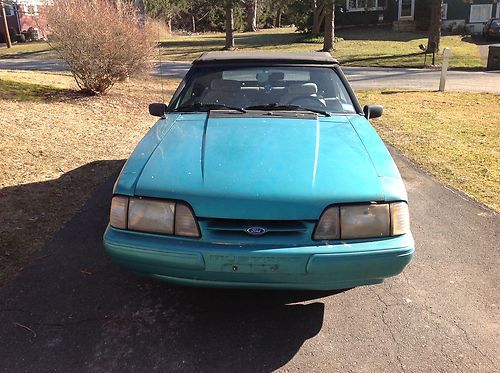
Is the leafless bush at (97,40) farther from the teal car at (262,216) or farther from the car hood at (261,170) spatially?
the teal car at (262,216)

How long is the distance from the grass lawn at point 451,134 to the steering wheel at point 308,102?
2.31 meters

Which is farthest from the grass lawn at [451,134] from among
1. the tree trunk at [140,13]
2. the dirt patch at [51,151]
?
the tree trunk at [140,13]

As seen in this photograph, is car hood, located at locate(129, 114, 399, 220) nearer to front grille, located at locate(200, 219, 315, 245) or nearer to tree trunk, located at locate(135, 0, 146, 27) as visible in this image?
front grille, located at locate(200, 219, 315, 245)

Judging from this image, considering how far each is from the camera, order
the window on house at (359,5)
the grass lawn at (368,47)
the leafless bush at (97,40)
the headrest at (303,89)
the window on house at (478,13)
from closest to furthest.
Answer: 1. the headrest at (303,89)
2. the leafless bush at (97,40)
3. the grass lawn at (368,47)
4. the window on house at (478,13)
5. the window on house at (359,5)

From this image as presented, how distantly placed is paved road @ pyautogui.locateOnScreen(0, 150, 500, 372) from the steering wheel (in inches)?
57.1

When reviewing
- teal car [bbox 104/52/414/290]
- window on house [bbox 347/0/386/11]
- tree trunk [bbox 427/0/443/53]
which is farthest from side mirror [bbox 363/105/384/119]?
window on house [bbox 347/0/386/11]

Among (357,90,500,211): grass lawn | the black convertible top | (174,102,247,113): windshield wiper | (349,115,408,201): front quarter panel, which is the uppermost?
the black convertible top

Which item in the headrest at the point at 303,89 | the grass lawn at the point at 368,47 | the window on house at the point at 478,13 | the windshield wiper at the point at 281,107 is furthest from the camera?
the window on house at the point at 478,13

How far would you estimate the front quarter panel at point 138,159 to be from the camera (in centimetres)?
272

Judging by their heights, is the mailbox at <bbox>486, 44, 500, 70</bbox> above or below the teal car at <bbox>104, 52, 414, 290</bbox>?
below

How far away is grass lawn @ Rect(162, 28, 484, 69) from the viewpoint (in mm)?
22234

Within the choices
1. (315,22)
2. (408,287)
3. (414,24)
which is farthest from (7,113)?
(414,24)

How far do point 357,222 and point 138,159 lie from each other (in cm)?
138

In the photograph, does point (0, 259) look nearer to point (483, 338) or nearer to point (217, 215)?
point (217, 215)
